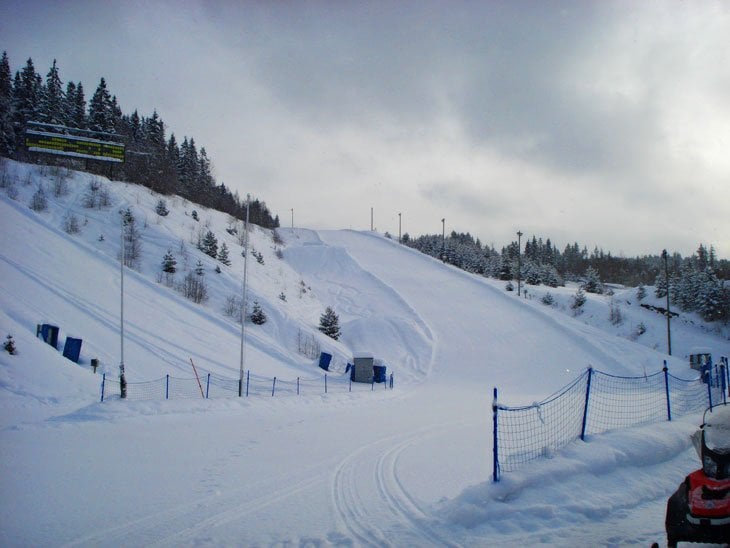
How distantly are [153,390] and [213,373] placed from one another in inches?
143

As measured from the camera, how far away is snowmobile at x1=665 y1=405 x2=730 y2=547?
318 cm

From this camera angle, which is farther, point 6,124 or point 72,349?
point 6,124

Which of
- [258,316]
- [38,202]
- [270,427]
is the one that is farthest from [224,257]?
[270,427]

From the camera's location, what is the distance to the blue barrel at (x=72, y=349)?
17.7 metres

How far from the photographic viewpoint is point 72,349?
58.4 feet

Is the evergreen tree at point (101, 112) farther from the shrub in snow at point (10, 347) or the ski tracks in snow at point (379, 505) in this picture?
the ski tracks in snow at point (379, 505)

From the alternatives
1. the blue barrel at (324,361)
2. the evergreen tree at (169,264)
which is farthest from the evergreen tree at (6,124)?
the blue barrel at (324,361)

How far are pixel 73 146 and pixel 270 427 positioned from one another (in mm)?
43055

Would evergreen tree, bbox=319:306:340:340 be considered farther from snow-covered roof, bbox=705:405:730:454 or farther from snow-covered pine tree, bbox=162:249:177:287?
snow-covered roof, bbox=705:405:730:454

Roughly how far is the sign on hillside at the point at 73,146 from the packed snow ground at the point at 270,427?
8.84 ft

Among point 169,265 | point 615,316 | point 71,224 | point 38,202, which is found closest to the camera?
point 169,265

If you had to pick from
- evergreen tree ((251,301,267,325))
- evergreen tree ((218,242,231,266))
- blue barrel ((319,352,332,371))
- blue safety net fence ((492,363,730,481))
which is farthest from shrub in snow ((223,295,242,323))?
blue safety net fence ((492,363,730,481))

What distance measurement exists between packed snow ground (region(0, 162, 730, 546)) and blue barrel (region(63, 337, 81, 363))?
0.60 m

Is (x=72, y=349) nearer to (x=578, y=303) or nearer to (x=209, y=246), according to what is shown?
(x=209, y=246)
